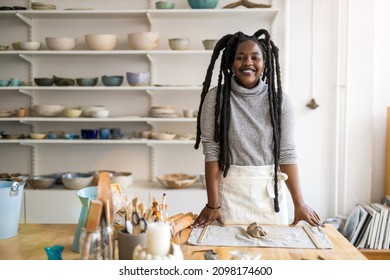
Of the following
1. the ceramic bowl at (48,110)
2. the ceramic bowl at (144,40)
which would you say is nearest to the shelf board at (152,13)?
the ceramic bowl at (144,40)

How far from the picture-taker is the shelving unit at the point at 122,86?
12.4 feet

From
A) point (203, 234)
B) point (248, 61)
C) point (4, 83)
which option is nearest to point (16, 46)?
point (4, 83)

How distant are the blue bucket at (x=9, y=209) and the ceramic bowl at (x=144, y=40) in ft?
6.52

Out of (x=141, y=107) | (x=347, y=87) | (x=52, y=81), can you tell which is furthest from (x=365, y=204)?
(x=52, y=81)

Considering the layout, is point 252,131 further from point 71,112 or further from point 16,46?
point 16,46

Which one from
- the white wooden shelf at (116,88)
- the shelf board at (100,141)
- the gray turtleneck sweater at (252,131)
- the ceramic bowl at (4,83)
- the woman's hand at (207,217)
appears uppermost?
the ceramic bowl at (4,83)

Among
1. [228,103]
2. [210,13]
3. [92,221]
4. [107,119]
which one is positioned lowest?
[92,221]

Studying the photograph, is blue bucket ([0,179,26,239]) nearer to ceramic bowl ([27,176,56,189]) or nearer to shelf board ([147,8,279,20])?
ceramic bowl ([27,176,56,189])

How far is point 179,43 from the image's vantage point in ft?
11.8

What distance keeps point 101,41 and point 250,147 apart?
1974 millimetres

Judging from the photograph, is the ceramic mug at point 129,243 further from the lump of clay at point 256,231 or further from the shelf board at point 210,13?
the shelf board at point 210,13

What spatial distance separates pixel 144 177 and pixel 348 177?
1.59m

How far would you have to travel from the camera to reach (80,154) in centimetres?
393

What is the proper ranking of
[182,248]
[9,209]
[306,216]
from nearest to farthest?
[182,248], [9,209], [306,216]
